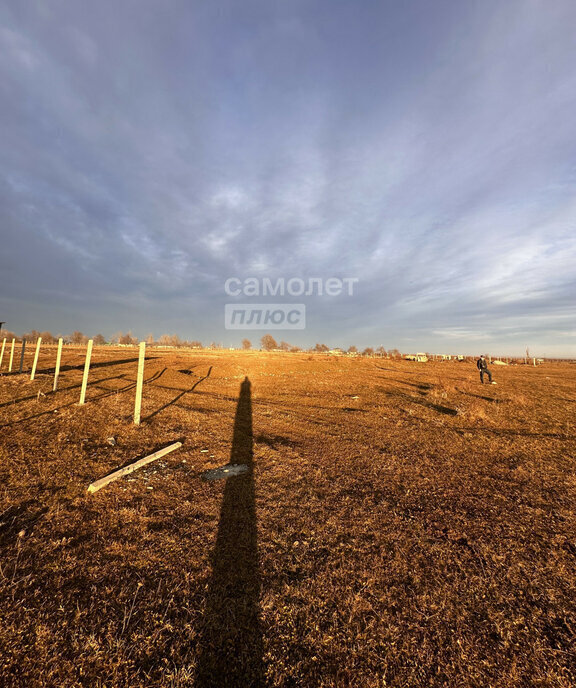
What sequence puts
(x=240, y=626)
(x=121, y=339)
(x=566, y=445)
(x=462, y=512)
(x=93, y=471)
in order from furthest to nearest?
1. (x=121, y=339)
2. (x=566, y=445)
3. (x=93, y=471)
4. (x=462, y=512)
5. (x=240, y=626)

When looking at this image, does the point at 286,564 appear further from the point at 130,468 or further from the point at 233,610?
the point at 130,468

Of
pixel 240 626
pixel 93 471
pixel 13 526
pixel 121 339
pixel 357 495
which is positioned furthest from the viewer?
pixel 121 339

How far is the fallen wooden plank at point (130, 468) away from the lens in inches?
240

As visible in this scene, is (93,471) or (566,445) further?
(566,445)

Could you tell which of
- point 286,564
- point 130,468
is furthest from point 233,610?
point 130,468

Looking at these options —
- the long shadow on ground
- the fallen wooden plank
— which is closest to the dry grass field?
the long shadow on ground

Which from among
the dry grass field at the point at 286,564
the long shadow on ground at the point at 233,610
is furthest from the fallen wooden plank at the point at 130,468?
the long shadow on ground at the point at 233,610

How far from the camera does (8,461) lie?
6.97 m

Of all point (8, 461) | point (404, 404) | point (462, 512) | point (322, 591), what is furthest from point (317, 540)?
point (404, 404)

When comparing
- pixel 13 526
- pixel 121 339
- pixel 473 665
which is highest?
pixel 121 339

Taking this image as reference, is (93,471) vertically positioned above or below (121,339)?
below

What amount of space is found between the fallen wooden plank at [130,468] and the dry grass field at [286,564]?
0.61 feet

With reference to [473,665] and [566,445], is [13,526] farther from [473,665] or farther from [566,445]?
[566,445]

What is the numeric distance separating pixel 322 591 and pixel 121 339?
5837 inches
